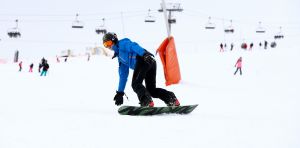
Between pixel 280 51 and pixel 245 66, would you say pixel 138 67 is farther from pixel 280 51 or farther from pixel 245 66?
pixel 280 51

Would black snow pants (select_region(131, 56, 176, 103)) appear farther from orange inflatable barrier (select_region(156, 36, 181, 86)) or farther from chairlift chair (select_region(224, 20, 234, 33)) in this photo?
chairlift chair (select_region(224, 20, 234, 33))

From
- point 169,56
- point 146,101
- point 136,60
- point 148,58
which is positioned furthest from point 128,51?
point 169,56

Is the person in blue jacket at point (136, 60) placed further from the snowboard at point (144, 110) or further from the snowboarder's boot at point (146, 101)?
the snowboard at point (144, 110)

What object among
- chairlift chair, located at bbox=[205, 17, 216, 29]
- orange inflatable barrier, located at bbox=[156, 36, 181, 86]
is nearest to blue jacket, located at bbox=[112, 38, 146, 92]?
orange inflatable barrier, located at bbox=[156, 36, 181, 86]

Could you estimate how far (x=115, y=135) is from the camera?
4.36 m

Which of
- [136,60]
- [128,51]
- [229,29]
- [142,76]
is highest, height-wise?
[128,51]

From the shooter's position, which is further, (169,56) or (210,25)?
(210,25)

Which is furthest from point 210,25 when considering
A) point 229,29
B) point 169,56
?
point 169,56

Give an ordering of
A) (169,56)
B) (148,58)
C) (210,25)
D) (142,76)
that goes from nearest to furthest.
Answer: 1. (148,58)
2. (142,76)
3. (169,56)
4. (210,25)

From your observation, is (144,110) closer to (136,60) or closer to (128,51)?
(136,60)

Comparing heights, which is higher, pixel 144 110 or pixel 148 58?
pixel 148 58

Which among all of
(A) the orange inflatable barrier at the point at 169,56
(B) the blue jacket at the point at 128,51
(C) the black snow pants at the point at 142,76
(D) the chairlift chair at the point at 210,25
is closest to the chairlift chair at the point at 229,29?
(D) the chairlift chair at the point at 210,25

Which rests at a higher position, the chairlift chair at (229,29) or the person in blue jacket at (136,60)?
the person in blue jacket at (136,60)

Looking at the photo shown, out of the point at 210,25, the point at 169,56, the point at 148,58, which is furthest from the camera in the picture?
the point at 210,25
